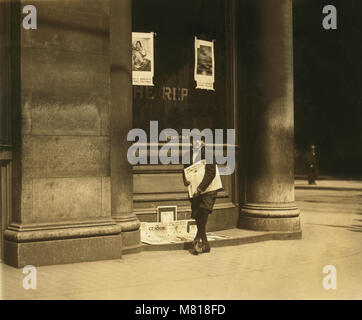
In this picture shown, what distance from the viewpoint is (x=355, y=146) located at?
36875 mm

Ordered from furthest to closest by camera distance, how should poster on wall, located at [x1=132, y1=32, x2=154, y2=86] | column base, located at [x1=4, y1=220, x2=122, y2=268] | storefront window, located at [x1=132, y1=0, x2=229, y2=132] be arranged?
1. storefront window, located at [x1=132, y1=0, x2=229, y2=132]
2. poster on wall, located at [x1=132, y1=32, x2=154, y2=86]
3. column base, located at [x1=4, y1=220, x2=122, y2=268]

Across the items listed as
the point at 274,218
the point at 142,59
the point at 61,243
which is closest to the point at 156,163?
the point at 142,59

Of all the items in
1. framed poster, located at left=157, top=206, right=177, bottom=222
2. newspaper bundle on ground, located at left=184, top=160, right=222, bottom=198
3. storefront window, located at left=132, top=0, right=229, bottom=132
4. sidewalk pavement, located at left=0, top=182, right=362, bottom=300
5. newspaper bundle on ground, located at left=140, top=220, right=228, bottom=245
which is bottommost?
sidewalk pavement, located at left=0, top=182, right=362, bottom=300

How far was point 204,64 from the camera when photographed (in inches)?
437

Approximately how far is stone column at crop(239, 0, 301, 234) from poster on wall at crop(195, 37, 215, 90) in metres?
0.87

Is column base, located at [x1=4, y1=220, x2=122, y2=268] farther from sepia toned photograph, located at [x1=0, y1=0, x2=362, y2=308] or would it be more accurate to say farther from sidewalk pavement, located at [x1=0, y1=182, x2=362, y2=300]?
sidewalk pavement, located at [x1=0, y1=182, x2=362, y2=300]

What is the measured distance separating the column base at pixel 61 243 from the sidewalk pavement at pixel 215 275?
0.59 ft

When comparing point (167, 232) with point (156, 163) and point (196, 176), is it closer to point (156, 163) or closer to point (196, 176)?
point (156, 163)

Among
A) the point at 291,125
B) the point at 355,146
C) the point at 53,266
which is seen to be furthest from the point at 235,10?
the point at 355,146

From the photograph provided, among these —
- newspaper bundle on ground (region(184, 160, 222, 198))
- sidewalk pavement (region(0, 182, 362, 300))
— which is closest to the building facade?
sidewalk pavement (region(0, 182, 362, 300))

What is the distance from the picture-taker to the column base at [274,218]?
1065 cm

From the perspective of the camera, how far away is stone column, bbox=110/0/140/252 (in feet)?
28.9
